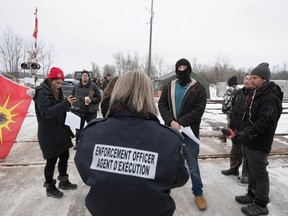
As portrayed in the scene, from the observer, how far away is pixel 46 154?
3.11 metres

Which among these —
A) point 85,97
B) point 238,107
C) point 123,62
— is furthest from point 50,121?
point 123,62

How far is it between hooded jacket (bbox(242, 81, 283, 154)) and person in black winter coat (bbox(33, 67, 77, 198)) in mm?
2346

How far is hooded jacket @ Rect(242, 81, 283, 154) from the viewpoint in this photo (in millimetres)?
2674

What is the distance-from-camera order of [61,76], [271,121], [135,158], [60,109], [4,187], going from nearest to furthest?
[135,158] → [271,121] → [60,109] → [61,76] → [4,187]

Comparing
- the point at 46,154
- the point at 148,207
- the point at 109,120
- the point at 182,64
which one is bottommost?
the point at 46,154

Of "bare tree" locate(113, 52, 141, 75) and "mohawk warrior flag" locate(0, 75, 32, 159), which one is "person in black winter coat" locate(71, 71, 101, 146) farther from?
"bare tree" locate(113, 52, 141, 75)

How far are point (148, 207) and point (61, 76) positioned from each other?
2432 mm

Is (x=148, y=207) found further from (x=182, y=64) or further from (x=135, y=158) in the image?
(x=182, y=64)

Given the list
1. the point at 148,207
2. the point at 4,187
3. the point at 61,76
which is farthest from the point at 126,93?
the point at 4,187

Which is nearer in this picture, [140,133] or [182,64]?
[140,133]

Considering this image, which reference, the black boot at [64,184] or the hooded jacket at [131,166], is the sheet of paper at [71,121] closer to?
the black boot at [64,184]

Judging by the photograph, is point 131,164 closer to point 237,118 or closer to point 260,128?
point 260,128

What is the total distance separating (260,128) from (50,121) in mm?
2705

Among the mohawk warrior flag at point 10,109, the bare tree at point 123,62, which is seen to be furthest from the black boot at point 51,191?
the bare tree at point 123,62
